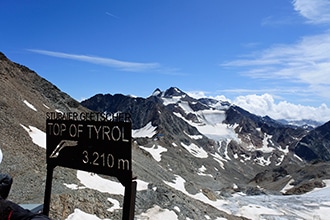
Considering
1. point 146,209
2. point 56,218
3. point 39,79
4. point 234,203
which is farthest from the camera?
point 39,79

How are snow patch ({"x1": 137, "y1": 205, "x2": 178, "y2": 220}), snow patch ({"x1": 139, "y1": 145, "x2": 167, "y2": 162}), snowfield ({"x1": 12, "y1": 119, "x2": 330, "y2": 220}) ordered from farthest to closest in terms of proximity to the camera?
snow patch ({"x1": 139, "y1": 145, "x2": 167, "y2": 162}), snowfield ({"x1": 12, "y1": 119, "x2": 330, "y2": 220}), snow patch ({"x1": 137, "y1": 205, "x2": 178, "y2": 220})

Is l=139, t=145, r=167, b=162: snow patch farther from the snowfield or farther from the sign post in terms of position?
the sign post

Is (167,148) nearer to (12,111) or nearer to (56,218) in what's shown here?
(12,111)

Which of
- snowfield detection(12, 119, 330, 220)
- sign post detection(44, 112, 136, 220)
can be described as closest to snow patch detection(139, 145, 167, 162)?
snowfield detection(12, 119, 330, 220)

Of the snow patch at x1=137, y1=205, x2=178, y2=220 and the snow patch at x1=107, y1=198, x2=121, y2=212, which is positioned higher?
the snow patch at x1=107, y1=198, x2=121, y2=212

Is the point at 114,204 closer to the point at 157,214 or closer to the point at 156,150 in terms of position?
the point at 157,214

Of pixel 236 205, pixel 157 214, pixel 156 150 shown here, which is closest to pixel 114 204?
pixel 157 214

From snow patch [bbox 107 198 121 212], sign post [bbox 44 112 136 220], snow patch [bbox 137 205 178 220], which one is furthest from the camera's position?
snow patch [bbox 137 205 178 220]

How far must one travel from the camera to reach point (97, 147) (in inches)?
361

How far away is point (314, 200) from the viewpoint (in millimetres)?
69250

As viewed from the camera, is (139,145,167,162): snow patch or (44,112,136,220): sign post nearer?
(44,112,136,220): sign post

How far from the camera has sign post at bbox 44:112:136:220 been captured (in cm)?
850

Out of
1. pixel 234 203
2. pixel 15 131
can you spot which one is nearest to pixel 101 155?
pixel 15 131

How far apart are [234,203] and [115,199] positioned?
122ft
